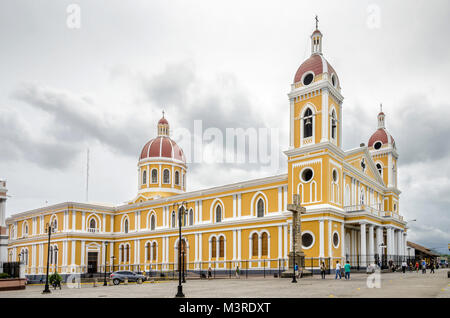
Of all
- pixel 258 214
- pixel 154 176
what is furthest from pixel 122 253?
pixel 258 214

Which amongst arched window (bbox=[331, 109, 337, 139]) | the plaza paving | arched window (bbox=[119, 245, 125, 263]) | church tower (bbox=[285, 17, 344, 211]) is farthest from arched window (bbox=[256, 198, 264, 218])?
arched window (bbox=[119, 245, 125, 263])

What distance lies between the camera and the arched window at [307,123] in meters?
43.0

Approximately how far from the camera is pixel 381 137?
5809 cm

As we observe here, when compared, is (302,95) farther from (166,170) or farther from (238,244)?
(166,170)

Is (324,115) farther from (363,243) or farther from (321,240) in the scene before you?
(363,243)

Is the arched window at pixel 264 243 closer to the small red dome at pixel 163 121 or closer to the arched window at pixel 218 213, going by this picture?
the arched window at pixel 218 213

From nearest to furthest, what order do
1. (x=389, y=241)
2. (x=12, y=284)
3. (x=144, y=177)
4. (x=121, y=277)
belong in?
1. (x=12, y=284)
2. (x=121, y=277)
3. (x=389, y=241)
4. (x=144, y=177)

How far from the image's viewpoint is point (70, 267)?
192 ft

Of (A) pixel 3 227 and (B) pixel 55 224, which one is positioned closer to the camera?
(A) pixel 3 227

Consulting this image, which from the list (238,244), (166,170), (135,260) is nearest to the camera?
(238,244)

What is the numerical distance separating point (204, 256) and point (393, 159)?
2627 centimetres

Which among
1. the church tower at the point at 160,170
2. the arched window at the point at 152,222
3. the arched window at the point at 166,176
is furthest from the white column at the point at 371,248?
the arched window at the point at 166,176

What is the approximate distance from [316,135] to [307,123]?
1.65 m
